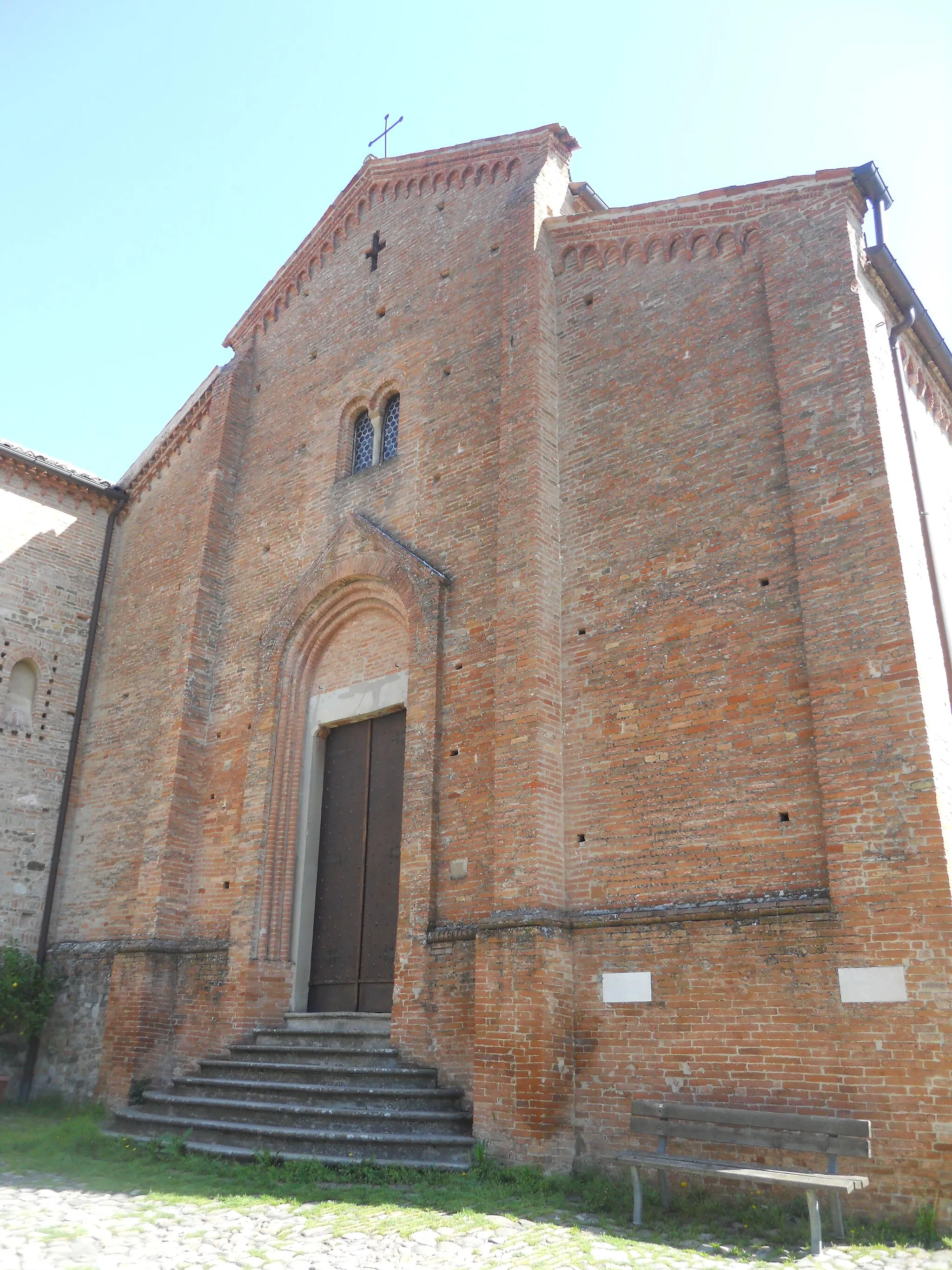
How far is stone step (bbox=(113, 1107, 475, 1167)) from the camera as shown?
7.68m

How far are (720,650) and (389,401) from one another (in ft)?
21.0

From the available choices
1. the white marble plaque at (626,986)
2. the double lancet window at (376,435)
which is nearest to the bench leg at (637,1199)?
the white marble plaque at (626,986)

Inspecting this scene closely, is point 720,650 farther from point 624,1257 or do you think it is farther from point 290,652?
point 290,652

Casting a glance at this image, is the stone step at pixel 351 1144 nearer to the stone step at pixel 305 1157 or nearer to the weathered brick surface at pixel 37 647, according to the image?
the stone step at pixel 305 1157

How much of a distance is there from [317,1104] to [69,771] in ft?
25.6

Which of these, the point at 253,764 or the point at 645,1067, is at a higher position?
the point at 253,764

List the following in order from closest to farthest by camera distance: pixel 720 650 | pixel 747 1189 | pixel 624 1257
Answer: pixel 624 1257 → pixel 747 1189 → pixel 720 650

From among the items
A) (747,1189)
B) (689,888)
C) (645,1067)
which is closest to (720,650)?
(689,888)

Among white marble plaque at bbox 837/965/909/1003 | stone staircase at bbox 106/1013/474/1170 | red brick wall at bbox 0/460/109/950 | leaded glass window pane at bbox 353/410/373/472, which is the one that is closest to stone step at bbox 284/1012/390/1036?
stone staircase at bbox 106/1013/474/1170

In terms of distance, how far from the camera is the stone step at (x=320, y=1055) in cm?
902

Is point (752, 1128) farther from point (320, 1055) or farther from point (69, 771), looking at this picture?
point (69, 771)

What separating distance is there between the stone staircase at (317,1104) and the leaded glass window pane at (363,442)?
22.3ft

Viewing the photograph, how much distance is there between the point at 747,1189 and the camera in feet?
22.4

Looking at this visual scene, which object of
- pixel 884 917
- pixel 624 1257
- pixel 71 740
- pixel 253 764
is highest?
pixel 71 740
